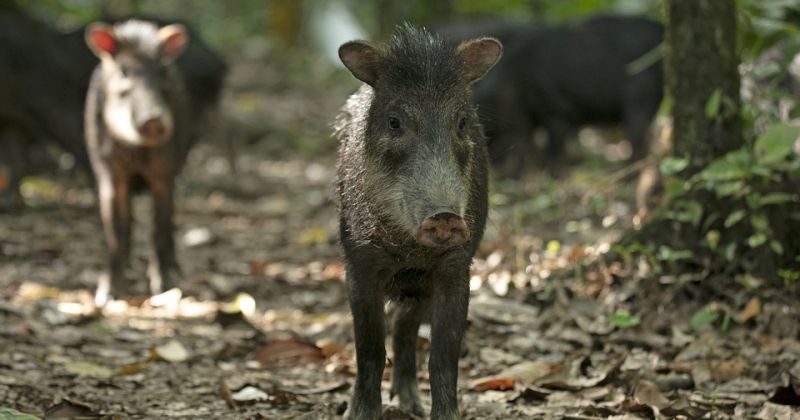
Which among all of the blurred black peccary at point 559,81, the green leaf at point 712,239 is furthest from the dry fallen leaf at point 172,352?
the blurred black peccary at point 559,81

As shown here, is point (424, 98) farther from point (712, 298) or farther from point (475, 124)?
point (712, 298)

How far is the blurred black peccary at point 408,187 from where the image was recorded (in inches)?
155

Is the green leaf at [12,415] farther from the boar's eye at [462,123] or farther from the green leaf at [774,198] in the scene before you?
the green leaf at [774,198]

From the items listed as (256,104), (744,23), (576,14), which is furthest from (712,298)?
(256,104)

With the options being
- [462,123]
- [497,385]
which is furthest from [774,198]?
[462,123]

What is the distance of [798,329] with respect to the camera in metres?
4.95

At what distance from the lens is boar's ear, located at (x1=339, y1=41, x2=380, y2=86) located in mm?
4121

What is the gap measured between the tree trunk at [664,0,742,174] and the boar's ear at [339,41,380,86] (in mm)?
2026

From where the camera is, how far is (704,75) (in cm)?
546

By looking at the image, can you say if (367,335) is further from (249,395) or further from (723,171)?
(723,171)

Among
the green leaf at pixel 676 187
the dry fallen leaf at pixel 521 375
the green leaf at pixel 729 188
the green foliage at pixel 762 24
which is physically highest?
the green foliage at pixel 762 24

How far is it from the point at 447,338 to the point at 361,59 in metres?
1.13

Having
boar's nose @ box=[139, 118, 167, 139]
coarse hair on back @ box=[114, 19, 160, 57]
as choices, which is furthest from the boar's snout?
coarse hair on back @ box=[114, 19, 160, 57]

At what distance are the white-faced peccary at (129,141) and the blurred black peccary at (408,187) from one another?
9.59 feet
